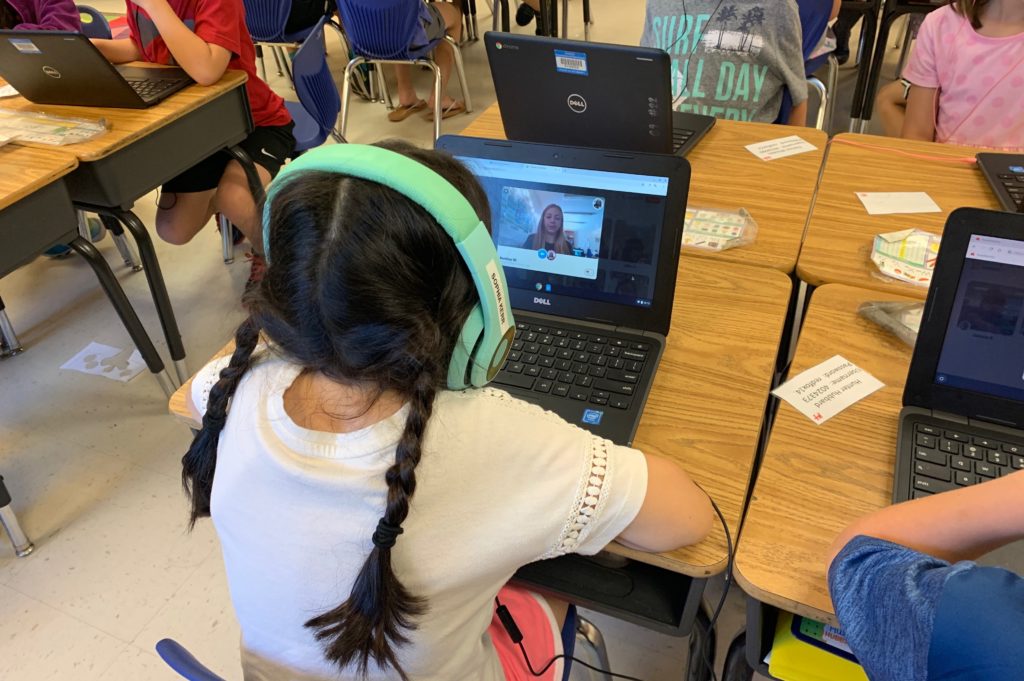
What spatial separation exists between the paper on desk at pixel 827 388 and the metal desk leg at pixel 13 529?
63.7 inches

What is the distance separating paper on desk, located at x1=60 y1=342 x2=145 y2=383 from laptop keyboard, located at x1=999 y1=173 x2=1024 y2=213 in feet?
7.10

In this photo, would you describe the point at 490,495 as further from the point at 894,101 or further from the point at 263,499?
the point at 894,101

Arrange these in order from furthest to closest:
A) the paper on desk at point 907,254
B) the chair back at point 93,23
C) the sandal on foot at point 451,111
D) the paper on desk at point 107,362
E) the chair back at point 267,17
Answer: the sandal on foot at point 451,111 < the chair back at point 267,17 < the chair back at point 93,23 < the paper on desk at point 107,362 < the paper on desk at point 907,254

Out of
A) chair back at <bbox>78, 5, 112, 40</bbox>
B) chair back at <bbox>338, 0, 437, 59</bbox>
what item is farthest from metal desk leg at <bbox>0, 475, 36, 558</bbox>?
chair back at <bbox>338, 0, 437, 59</bbox>

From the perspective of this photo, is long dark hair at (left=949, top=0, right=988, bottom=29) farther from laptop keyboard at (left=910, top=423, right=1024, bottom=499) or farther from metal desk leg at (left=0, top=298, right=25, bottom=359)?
metal desk leg at (left=0, top=298, right=25, bottom=359)

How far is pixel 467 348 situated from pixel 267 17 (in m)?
3.01

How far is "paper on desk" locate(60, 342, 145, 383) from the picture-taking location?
7.06 feet

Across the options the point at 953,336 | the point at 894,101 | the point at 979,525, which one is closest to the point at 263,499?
the point at 979,525

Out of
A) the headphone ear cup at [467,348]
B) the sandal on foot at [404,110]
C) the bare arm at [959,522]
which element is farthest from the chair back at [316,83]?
the bare arm at [959,522]

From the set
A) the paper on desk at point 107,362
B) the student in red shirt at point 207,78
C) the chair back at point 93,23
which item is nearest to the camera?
the student in red shirt at point 207,78

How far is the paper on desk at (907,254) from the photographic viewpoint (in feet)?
3.61

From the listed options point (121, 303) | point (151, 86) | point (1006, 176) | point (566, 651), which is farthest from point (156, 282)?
point (1006, 176)

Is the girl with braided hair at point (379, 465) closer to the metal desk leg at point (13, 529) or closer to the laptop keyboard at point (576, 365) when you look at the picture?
the laptop keyboard at point (576, 365)

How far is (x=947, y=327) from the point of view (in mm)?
808
